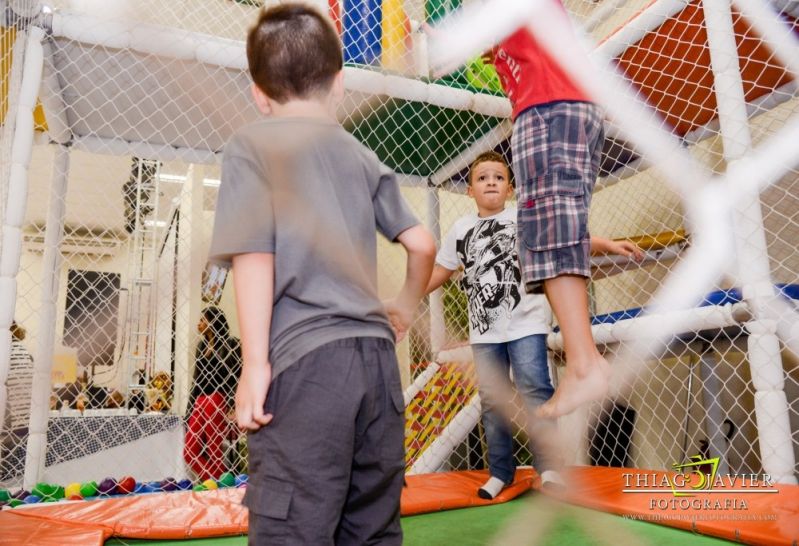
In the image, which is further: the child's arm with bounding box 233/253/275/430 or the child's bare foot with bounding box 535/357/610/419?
the child's bare foot with bounding box 535/357/610/419

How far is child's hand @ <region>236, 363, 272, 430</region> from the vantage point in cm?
46

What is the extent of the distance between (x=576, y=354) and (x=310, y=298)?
323 millimetres

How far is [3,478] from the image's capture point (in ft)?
7.24

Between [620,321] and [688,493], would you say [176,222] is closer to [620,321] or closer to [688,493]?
[620,321]

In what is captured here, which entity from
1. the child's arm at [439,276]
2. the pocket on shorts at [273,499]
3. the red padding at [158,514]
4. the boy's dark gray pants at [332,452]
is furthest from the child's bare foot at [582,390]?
the child's arm at [439,276]

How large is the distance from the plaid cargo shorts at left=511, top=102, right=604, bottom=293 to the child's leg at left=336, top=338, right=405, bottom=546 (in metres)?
0.26

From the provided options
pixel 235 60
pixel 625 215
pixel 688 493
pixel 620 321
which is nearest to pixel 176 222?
pixel 235 60

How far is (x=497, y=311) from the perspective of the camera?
1343 mm

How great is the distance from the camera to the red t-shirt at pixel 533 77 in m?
0.72

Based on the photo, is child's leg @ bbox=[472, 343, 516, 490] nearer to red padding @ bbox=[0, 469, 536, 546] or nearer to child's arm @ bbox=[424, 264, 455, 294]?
red padding @ bbox=[0, 469, 536, 546]

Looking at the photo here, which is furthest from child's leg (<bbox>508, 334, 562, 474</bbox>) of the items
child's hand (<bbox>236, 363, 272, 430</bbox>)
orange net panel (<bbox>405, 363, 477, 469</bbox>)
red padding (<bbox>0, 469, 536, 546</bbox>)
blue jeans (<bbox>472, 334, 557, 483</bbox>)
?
child's hand (<bbox>236, 363, 272, 430</bbox>)

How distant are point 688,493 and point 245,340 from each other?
3.19ft

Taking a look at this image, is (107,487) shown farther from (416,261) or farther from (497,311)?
(416,261)

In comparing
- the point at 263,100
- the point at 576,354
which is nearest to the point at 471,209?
the point at 576,354
